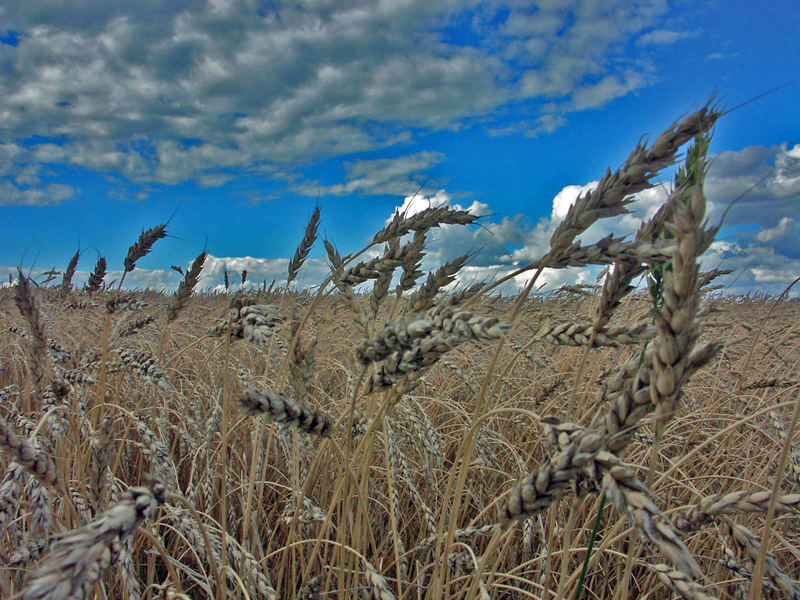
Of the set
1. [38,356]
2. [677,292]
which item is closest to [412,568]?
[38,356]

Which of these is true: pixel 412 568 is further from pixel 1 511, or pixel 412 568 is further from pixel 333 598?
pixel 1 511

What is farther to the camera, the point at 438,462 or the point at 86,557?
the point at 438,462

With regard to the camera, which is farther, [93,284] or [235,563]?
[93,284]

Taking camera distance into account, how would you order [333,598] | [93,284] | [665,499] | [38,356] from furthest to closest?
[93,284] < [665,499] < [333,598] < [38,356]

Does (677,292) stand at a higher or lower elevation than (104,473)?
higher

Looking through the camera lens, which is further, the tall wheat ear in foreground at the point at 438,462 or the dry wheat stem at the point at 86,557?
the tall wheat ear in foreground at the point at 438,462

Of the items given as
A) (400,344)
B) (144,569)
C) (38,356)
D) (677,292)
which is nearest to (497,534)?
(400,344)

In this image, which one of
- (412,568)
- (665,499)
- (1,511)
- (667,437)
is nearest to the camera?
(1,511)

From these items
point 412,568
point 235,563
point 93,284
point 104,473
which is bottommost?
point 412,568

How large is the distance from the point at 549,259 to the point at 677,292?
527 millimetres

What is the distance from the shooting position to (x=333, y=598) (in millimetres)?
2035

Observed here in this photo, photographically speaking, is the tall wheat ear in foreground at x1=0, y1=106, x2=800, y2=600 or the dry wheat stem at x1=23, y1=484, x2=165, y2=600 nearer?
the dry wheat stem at x1=23, y1=484, x2=165, y2=600

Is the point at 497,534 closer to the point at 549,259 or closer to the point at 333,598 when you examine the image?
the point at 549,259

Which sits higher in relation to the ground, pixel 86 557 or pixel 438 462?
pixel 86 557
